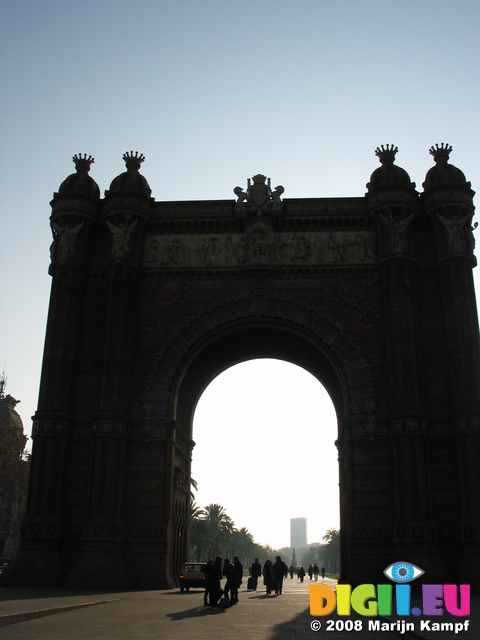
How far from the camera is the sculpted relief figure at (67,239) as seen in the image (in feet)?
96.8

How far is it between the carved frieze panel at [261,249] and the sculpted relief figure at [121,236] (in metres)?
1.16

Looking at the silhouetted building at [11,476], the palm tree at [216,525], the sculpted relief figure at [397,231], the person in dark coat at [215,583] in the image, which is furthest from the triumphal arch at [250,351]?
the palm tree at [216,525]

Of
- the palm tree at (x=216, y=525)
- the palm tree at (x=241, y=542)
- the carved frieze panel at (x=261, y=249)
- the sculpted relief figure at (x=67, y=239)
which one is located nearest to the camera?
the carved frieze panel at (x=261, y=249)

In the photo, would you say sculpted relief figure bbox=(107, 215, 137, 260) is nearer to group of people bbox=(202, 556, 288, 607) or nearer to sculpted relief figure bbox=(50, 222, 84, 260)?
sculpted relief figure bbox=(50, 222, 84, 260)

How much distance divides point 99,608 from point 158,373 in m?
12.8

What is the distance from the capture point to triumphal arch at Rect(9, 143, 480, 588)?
25.0 meters

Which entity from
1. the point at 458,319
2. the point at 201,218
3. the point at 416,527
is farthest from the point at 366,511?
the point at 201,218

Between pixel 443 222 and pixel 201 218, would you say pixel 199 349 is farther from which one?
pixel 443 222

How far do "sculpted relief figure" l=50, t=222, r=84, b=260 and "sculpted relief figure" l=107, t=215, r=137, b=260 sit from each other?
62.8 inches

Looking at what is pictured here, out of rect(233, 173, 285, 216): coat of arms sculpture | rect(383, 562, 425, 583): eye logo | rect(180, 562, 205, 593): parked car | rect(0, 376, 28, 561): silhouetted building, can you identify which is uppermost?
rect(233, 173, 285, 216): coat of arms sculpture

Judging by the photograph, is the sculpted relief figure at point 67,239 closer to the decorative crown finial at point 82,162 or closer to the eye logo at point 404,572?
the decorative crown finial at point 82,162

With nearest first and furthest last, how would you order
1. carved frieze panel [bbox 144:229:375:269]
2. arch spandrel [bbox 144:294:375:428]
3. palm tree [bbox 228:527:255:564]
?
arch spandrel [bbox 144:294:375:428] → carved frieze panel [bbox 144:229:375:269] → palm tree [bbox 228:527:255:564]

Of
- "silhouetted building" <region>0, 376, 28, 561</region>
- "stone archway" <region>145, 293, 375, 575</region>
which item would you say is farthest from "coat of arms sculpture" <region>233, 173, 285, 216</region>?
"silhouetted building" <region>0, 376, 28, 561</region>

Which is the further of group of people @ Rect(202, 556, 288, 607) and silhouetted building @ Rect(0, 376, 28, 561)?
silhouetted building @ Rect(0, 376, 28, 561)
